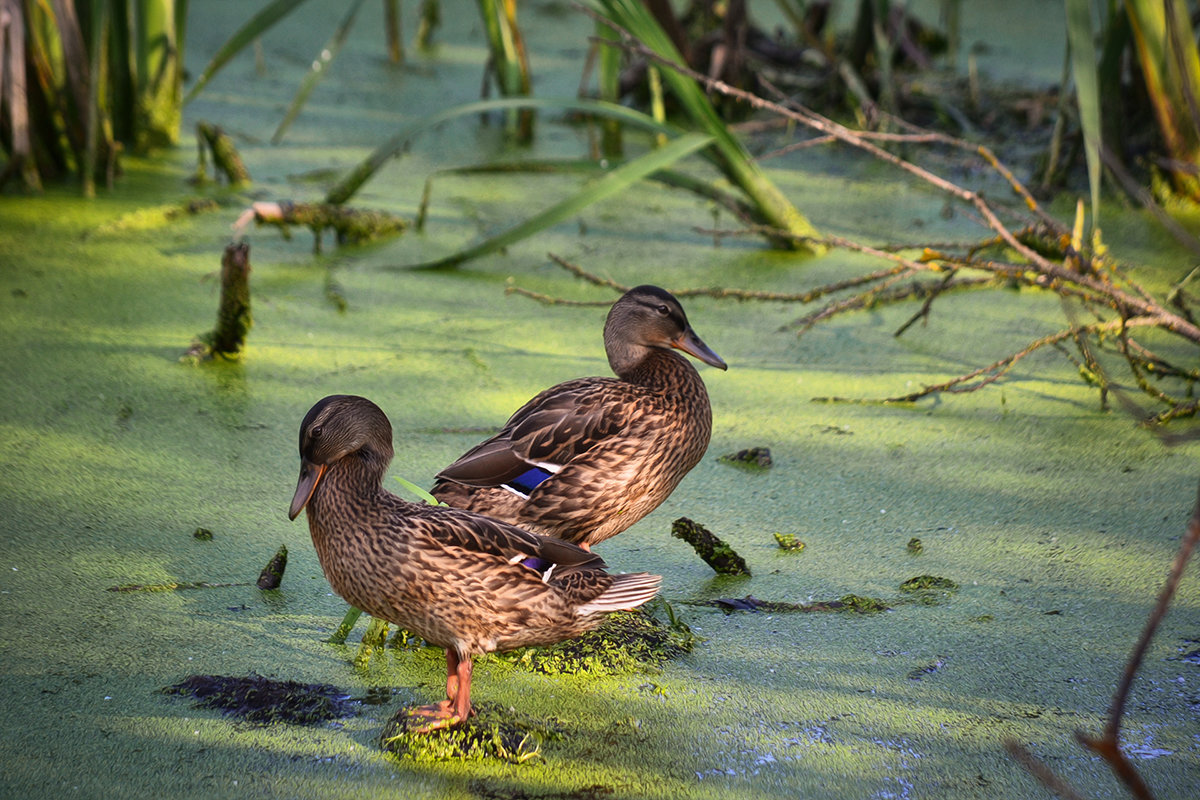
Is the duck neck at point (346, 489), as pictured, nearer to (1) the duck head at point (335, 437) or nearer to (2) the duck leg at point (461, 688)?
(1) the duck head at point (335, 437)

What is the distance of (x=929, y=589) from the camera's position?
2.35 meters

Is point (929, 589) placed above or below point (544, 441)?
below

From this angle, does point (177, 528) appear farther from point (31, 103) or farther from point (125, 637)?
point (31, 103)

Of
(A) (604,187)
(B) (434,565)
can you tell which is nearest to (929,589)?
(B) (434,565)

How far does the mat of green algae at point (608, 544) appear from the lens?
1.84m

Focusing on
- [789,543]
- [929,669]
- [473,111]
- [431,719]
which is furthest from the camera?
[473,111]

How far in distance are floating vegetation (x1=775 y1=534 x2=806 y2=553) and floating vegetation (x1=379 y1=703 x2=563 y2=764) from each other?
818 mm

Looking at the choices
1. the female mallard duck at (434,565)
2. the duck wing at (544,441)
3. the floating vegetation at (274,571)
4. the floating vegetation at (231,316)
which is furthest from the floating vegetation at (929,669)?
the floating vegetation at (231,316)

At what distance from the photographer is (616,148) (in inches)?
209

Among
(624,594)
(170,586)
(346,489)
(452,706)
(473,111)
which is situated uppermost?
(473,111)

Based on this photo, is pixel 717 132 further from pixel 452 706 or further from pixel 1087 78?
pixel 452 706

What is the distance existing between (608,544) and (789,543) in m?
0.43

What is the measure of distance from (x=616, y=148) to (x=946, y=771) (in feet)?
12.9

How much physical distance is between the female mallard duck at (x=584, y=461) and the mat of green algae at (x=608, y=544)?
240mm
